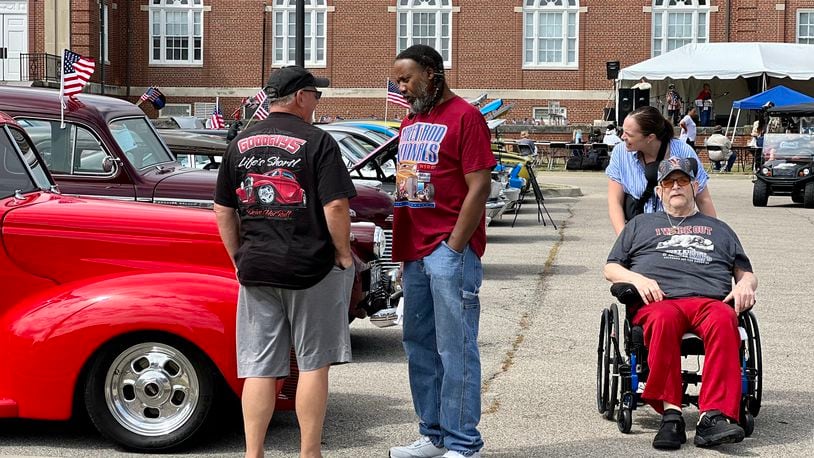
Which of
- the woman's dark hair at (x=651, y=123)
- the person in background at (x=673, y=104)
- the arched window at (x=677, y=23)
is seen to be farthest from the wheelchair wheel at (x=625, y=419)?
the arched window at (x=677, y=23)

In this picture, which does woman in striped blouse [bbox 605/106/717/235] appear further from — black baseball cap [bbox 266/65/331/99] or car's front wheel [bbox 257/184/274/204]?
car's front wheel [bbox 257/184/274/204]

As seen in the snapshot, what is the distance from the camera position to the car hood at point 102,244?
6.80 metres

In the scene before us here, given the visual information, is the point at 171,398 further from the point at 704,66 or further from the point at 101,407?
the point at 704,66

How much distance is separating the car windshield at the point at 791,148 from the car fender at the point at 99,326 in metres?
20.9

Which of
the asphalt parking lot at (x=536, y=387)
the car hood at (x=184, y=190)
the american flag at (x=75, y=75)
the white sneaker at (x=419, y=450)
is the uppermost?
the american flag at (x=75, y=75)

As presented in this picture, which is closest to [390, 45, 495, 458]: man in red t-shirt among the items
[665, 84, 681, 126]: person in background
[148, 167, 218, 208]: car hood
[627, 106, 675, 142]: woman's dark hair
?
[627, 106, 675, 142]: woman's dark hair

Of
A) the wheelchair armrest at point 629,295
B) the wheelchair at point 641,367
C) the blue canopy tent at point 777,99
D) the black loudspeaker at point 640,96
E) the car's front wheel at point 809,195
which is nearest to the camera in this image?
the wheelchair at point 641,367

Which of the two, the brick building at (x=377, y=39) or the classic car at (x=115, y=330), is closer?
the classic car at (x=115, y=330)

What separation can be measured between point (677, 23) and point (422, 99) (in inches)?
1757

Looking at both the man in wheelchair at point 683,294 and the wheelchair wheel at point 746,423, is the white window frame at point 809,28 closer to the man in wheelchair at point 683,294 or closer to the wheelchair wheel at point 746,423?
the man in wheelchair at point 683,294

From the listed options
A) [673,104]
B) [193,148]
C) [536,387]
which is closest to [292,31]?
[673,104]

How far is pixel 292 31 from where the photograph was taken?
50344mm

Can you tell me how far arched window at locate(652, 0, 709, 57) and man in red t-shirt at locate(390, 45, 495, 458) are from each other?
44.3 metres

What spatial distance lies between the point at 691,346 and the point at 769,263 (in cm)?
925
